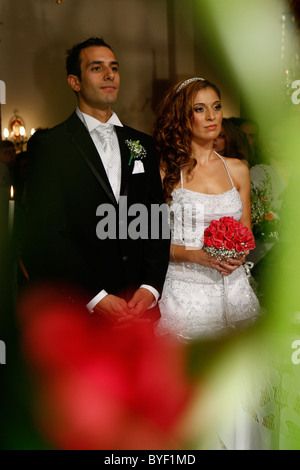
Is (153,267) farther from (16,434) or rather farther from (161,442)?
(16,434)

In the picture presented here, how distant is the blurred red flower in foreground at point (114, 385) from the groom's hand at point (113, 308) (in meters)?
0.11

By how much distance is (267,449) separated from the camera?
216 centimetres

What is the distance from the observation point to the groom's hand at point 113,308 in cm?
210

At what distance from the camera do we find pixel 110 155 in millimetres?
2211

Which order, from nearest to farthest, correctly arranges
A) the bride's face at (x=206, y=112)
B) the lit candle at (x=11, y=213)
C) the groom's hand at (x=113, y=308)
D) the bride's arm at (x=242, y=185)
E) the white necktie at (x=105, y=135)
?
the groom's hand at (x=113, y=308)
the white necktie at (x=105, y=135)
the bride's face at (x=206, y=112)
the bride's arm at (x=242, y=185)
the lit candle at (x=11, y=213)

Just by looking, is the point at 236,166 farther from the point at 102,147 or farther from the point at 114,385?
the point at 114,385

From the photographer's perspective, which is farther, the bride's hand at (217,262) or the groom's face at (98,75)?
the bride's hand at (217,262)

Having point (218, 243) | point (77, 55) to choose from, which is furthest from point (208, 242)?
point (77, 55)

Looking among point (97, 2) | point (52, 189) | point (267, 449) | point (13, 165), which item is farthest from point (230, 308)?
point (97, 2)

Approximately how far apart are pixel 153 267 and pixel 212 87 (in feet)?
2.88

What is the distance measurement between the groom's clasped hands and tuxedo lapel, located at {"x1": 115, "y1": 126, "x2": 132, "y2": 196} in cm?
43

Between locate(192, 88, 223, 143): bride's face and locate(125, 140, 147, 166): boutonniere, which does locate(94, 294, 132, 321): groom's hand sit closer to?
locate(125, 140, 147, 166): boutonniere

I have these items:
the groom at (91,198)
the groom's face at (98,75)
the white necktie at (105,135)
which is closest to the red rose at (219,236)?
the groom at (91,198)

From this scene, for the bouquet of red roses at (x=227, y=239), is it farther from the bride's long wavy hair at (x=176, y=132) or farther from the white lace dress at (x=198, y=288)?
the bride's long wavy hair at (x=176, y=132)
